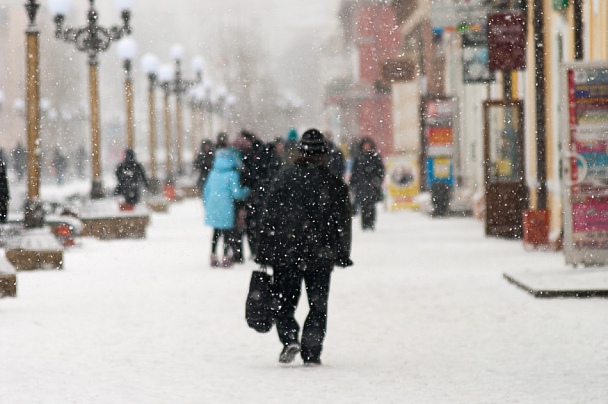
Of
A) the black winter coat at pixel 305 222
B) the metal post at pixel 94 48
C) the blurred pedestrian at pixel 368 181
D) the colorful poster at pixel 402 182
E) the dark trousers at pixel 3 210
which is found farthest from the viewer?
the colorful poster at pixel 402 182

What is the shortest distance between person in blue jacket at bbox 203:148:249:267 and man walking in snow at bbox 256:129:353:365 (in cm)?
896

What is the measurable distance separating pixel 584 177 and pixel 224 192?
5.08 meters

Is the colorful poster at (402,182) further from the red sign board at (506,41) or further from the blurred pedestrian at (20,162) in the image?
the blurred pedestrian at (20,162)

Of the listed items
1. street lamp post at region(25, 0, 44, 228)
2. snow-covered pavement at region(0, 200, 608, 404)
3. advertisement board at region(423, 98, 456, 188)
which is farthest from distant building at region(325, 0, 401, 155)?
snow-covered pavement at region(0, 200, 608, 404)

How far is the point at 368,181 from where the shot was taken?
28047 millimetres

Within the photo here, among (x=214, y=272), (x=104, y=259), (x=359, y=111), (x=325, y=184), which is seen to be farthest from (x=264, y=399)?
(x=359, y=111)

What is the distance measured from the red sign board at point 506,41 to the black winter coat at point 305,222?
1259cm

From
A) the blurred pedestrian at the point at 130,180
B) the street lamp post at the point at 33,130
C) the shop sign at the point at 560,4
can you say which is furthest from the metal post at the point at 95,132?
the shop sign at the point at 560,4

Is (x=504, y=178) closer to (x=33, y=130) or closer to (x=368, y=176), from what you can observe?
(x=368, y=176)

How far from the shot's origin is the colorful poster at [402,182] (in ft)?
119

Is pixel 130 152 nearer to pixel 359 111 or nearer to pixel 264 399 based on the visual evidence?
pixel 264 399

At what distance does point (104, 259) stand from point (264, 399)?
12845 mm

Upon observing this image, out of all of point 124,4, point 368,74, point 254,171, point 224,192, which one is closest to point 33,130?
point 224,192

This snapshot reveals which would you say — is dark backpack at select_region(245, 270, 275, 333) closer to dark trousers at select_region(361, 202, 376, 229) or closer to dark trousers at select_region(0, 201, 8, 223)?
dark trousers at select_region(0, 201, 8, 223)
